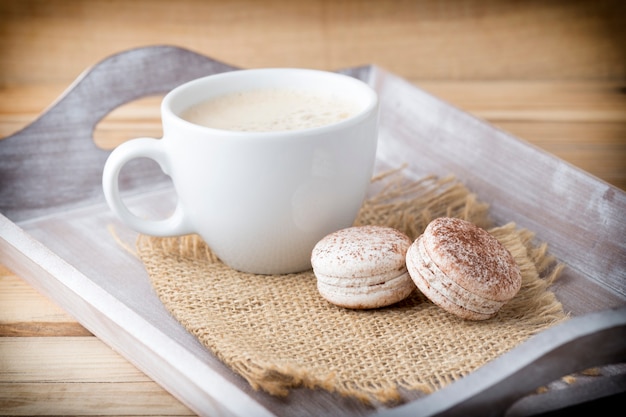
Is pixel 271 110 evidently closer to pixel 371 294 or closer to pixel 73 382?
pixel 371 294

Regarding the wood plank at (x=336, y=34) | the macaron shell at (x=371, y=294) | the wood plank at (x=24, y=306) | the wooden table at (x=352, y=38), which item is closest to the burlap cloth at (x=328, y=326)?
the macaron shell at (x=371, y=294)

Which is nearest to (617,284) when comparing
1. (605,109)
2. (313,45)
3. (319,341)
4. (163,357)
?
(319,341)

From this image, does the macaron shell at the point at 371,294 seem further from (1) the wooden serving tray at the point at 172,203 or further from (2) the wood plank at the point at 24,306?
(2) the wood plank at the point at 24,306

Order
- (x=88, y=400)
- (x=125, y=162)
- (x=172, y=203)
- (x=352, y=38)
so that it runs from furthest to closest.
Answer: (x=352, y=38), (x=172, y=203), (x=125, y=162), (x=88, y=400)

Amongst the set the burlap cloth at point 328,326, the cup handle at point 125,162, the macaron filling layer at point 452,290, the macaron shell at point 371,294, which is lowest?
the burlap cloth at point 328,326

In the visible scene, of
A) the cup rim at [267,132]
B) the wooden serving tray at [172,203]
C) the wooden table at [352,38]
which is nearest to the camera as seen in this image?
the wooden serving tray at [172,203]

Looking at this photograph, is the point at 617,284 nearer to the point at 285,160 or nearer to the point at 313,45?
the point at 285,160

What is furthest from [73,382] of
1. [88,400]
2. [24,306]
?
[24,306]
